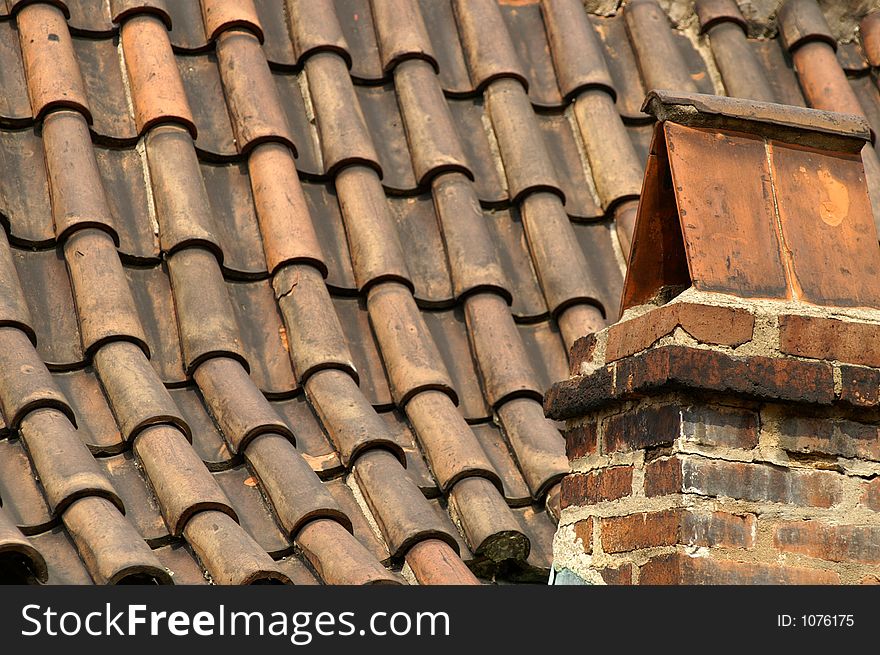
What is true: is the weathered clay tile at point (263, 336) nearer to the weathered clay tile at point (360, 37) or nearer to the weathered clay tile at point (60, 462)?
the weathered clay tile at point (60, 462)

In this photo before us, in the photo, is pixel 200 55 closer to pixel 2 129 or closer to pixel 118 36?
pixel 118 36

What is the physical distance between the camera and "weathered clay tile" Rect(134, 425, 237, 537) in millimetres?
3225

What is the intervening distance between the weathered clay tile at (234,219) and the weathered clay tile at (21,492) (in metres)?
0.94

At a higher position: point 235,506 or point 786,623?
point 235,506

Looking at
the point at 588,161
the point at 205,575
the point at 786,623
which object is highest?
the point at 588,161

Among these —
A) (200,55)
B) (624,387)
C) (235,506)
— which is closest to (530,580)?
(235,506)

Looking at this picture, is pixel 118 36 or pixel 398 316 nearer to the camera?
pixel 398 316

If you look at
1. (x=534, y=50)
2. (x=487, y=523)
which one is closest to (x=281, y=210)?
(x=487, y=523)

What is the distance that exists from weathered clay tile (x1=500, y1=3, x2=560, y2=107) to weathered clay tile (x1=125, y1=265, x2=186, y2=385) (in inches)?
65.3

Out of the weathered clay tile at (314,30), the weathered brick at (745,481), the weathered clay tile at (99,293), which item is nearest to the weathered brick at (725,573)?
the weathered brick at (745,481)

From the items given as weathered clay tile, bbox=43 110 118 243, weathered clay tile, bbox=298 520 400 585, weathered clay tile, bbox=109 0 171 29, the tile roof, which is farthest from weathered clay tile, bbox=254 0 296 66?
weathered clay tile, bbox=298 520 400 585

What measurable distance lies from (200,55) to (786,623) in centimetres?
299

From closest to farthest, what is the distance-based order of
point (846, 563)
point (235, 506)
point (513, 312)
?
1. point (846, 563)
2. point (235, 506)
3. point (513, 312)

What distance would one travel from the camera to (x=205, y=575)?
3.11 m
